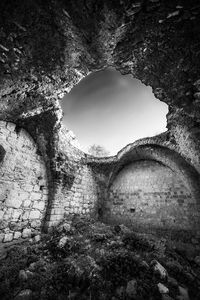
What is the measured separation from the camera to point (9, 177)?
13.6 feet

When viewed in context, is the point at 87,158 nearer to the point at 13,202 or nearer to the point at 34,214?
the point at 34,214

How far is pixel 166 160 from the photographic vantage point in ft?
19.4

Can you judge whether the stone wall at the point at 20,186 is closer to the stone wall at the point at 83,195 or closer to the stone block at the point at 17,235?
the stone block at the point at 17,235

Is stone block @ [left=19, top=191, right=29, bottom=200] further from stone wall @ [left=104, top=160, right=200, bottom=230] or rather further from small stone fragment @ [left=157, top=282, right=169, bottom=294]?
stone wall @ [left=104, top=160, right=200, bottom=230]

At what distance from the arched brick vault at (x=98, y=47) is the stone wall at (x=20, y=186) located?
1163 millimetres

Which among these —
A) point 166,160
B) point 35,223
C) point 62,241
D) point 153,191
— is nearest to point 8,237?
point 35,223

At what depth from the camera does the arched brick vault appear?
1.76m

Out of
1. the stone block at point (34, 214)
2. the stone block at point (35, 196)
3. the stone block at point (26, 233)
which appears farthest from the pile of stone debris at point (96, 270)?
the stone block at point (35, 196)

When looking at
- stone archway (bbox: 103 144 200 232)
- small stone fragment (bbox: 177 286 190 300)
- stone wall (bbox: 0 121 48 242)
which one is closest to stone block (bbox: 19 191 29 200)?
stone wall (bbox: 0 121 48 242)

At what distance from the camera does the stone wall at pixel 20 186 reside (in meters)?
3.99

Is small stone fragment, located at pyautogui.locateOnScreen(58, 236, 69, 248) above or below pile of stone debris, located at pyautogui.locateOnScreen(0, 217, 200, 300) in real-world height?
above

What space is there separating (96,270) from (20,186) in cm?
291

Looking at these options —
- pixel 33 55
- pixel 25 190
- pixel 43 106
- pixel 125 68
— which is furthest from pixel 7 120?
pixel 125 68

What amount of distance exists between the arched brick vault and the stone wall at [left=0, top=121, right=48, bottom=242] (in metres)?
1.16
